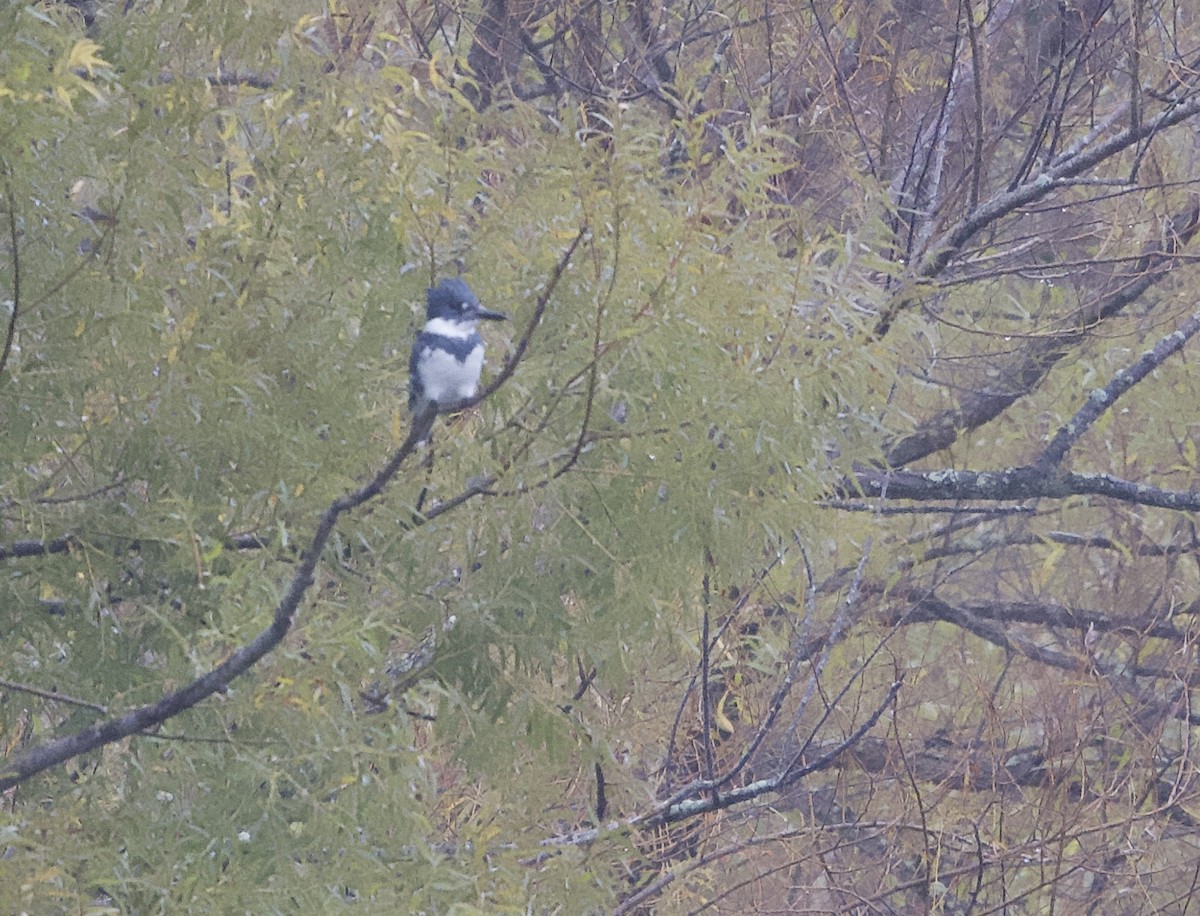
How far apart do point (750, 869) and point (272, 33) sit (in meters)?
3.28

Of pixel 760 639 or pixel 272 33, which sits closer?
pixel 272 33

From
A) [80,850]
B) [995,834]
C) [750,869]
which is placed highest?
[80,850]

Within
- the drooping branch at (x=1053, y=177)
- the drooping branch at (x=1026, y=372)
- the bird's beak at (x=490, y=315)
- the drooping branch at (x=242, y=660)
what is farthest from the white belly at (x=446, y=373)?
the drooping branch at (x=1026, y=372)

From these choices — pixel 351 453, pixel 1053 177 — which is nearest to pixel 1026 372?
pixel 1053 177

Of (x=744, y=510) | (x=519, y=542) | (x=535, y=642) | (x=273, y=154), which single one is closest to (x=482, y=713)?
(x=535, y=642)

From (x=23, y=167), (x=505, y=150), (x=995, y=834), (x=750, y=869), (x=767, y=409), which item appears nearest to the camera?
(x=23, y=167)

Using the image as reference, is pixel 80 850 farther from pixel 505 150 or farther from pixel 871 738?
pixel 871 738

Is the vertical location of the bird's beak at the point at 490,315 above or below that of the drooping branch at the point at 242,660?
above

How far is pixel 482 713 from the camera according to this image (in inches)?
114

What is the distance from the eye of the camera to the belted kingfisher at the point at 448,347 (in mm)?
2838

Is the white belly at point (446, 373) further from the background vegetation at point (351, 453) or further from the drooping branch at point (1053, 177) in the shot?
the drooping branch at point (1053, 177)

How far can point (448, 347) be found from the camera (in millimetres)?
2906

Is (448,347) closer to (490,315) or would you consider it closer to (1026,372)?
(490,315)

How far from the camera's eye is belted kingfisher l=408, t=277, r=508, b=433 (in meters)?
2.84
